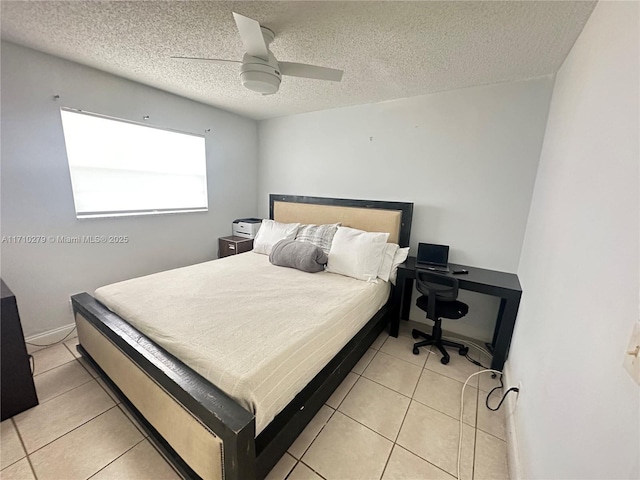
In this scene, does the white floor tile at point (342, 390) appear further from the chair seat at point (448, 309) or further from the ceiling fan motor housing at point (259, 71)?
the ceiling fan motor housing at point (259, 71)

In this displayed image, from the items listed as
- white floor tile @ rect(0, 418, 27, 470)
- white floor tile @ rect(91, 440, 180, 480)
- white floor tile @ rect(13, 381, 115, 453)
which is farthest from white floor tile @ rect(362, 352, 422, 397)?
white floor tile @ rect(0, 418, 27, 470)

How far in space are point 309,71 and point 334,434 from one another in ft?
7.49

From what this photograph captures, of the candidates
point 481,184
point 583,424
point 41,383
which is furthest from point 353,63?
point 41,383

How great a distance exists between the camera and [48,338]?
225 centimetres

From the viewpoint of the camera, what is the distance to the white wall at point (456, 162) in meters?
2.18

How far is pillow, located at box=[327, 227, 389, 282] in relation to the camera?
7.73 ft

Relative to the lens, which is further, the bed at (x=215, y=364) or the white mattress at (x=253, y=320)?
the white mattress at (x=253, y=320)

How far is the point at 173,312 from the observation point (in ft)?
5.31

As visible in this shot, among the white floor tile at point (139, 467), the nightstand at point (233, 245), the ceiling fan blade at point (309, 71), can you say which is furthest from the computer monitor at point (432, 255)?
the white floor tile at point (139, 467)

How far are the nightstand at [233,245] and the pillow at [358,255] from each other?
59.8 inches

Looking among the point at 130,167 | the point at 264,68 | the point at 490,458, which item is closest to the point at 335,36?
the point at 264,68

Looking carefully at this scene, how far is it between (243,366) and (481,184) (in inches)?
96.7

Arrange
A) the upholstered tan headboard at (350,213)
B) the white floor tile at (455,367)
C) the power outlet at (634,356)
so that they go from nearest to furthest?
1. the power outlet at (634,356)
2. the white floor tile at (455,367)
3. the upholstered tan headboard at (350,213)

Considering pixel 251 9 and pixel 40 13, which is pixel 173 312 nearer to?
pixel 251 9
